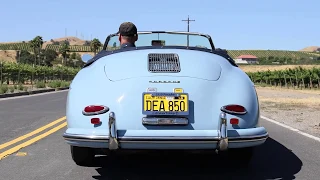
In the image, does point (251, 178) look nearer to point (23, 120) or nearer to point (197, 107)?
point (197, 107)

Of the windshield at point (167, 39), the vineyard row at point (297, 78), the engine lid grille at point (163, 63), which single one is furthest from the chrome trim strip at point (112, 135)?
the vineyard row at point (297, 78)

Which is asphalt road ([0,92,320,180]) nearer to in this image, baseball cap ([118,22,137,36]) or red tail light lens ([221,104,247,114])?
red tail light lens ([221,104,247,114])

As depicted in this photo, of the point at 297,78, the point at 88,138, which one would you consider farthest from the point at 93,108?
the point at 297,78

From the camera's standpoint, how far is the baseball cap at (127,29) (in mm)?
5906

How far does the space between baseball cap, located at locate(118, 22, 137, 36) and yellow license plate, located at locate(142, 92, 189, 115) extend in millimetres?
1748

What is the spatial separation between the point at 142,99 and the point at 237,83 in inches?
39.5

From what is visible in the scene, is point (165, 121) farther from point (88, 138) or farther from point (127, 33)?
point (127, 33)

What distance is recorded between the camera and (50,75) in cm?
5631

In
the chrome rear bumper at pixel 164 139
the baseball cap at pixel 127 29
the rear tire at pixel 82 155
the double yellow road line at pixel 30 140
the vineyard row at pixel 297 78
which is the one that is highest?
the baseball cap at pixel 127 29

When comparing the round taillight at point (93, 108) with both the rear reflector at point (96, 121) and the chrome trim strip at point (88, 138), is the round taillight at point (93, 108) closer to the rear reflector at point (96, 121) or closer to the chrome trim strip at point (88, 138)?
the rear reflector at point (96, 121)

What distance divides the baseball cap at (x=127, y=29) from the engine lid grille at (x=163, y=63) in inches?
45.9

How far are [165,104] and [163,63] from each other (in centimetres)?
57

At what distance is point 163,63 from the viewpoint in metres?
4.70

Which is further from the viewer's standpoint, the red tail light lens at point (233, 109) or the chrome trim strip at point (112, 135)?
the red tail light lens at point (233, 109)
